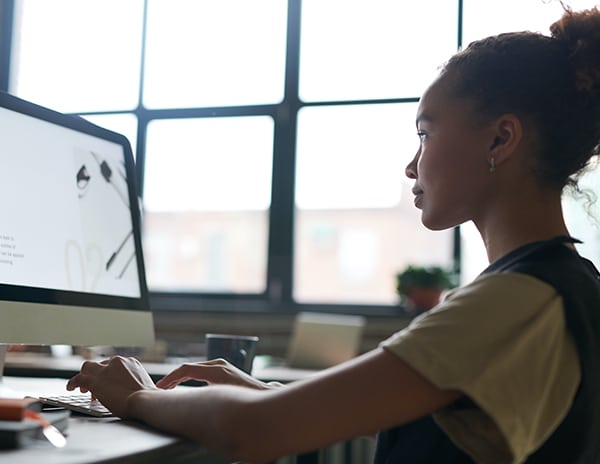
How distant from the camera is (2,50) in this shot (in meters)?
4.21

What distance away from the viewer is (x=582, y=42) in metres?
0.98

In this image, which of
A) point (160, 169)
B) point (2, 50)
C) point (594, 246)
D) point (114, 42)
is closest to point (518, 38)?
point (594, 246)

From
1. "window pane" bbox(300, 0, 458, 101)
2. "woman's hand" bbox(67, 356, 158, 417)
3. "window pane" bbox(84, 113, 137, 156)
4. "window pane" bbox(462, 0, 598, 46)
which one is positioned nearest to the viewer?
"woman's hand" bbox(67, 356, 158, 417)

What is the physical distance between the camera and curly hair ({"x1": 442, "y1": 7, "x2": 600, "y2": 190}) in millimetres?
951

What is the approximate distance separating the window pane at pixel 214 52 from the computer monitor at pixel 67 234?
241 cm

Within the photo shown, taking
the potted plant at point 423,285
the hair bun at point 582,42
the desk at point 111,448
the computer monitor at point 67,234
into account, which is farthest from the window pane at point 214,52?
the desk at point 111,448

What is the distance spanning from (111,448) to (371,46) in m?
3.17

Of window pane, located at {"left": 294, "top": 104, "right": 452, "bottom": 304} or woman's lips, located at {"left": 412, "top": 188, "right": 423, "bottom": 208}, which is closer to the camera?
woman's lips, located at {"left": 412, "top": 188, "right": 423, "bottom": 208}

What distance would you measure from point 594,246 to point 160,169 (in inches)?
82.6

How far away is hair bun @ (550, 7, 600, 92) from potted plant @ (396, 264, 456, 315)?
83.1 inches

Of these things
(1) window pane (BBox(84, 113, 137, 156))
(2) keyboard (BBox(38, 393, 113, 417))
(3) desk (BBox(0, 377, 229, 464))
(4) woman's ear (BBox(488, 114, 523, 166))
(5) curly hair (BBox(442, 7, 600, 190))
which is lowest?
(2) keyboard (BBox(38, 393, 113, 417))

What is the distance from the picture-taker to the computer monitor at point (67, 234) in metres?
1.11

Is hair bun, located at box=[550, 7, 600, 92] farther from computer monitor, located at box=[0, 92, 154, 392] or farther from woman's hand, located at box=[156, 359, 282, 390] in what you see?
computer monitor, located at box=[0, 92, 154, 392]

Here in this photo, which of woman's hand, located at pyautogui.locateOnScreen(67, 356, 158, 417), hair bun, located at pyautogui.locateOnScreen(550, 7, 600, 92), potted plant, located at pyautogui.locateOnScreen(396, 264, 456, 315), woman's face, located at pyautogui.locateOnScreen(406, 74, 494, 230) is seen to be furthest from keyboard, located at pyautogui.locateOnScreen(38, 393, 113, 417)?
potted plant, located at pyautogui.locateOnScreen(396, 264, 456, 315)
